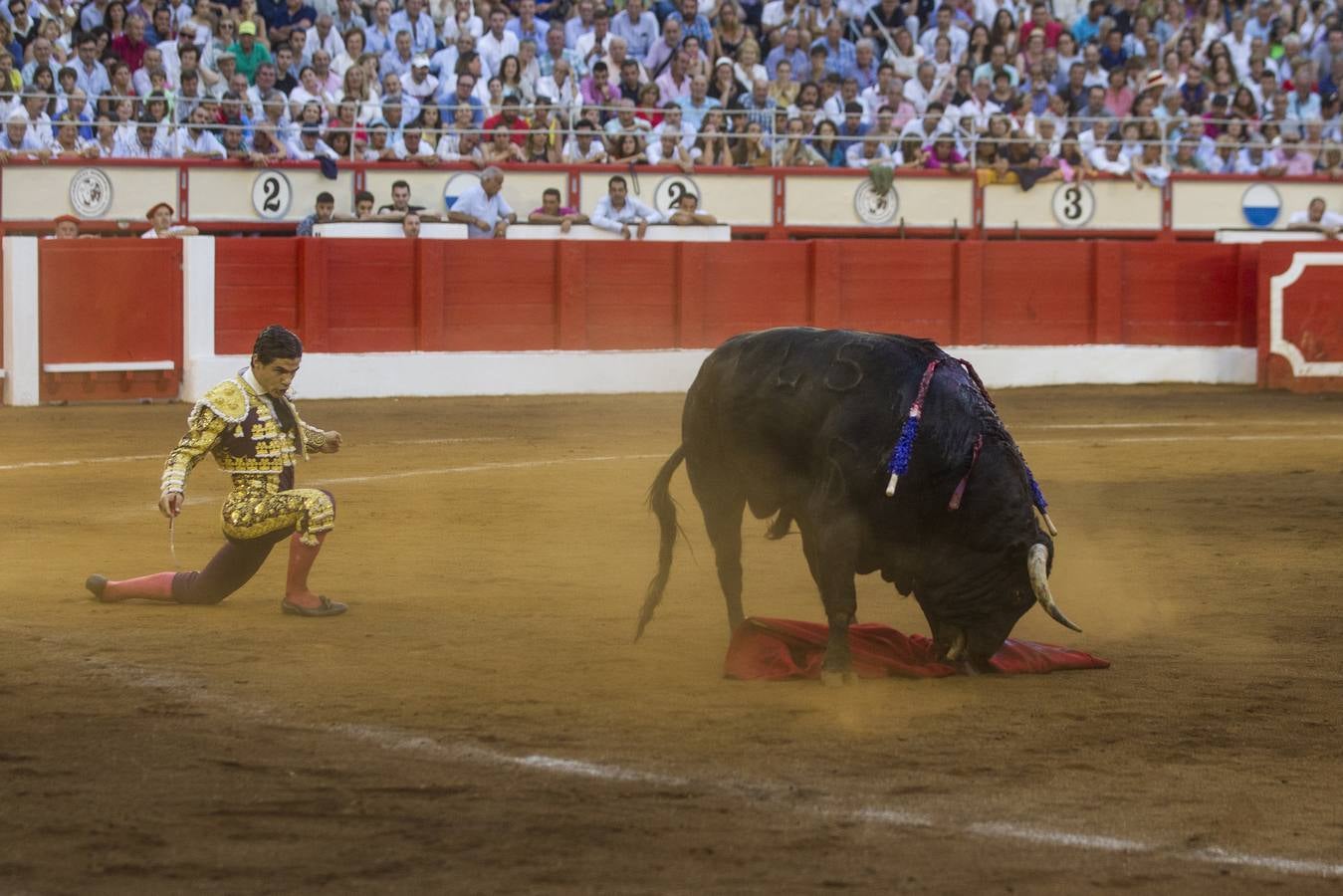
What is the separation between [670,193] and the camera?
17969 millimetres

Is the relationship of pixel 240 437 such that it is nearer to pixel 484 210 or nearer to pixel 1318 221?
pixel 484 210

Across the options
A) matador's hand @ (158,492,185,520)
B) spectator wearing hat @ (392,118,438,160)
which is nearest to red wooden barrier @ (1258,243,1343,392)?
spectator wearing hat @ (392,118,438,160)

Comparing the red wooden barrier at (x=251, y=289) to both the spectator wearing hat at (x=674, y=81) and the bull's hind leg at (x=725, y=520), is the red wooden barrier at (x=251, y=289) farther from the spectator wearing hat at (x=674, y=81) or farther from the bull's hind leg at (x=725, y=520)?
the bull's hind leg at (x=725, y=520)

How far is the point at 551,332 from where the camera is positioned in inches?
650

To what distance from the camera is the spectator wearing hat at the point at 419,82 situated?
55.3ft

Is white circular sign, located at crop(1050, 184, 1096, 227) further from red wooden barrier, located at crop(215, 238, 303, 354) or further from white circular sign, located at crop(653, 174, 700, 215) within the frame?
red wooden barrier, located at crop(215, 238, 303, 354)

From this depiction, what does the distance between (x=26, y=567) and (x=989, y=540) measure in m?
3.96

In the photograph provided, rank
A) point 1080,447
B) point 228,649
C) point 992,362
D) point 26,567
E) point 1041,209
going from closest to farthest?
point 228,649 < point 26,567 < point 1080,447 < point 992,362 < point 1041,209

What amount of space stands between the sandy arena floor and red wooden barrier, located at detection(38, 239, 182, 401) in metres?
5.51

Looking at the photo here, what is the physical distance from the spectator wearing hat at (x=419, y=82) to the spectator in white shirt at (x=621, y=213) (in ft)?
5.84

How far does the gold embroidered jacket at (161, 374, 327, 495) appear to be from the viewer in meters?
6.43

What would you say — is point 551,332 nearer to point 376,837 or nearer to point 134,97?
point 134,97

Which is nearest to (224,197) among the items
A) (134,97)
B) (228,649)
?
(134,97)

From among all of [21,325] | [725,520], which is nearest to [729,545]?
[725,520]
